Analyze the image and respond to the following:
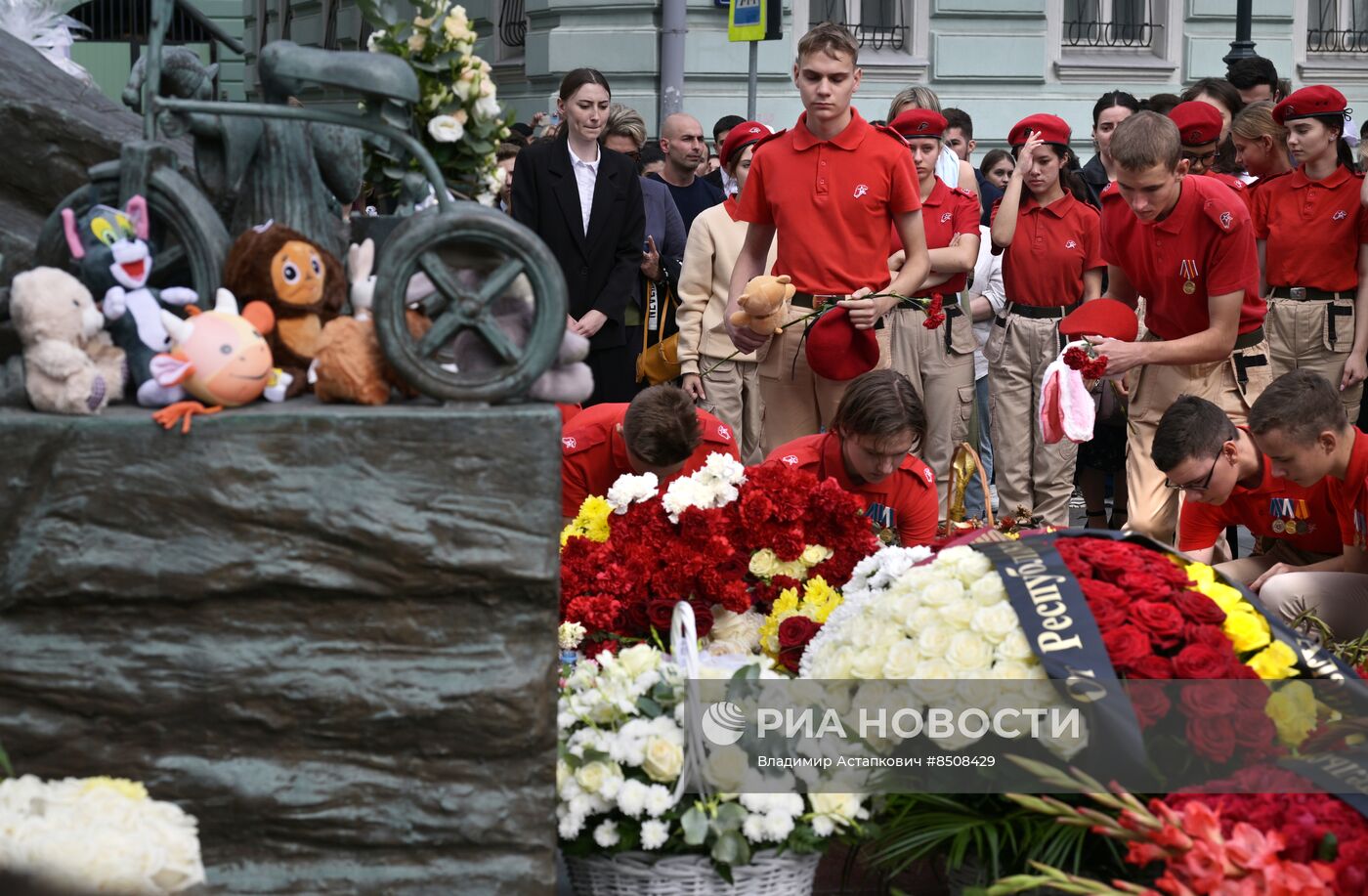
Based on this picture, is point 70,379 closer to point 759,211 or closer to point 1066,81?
point 759,211

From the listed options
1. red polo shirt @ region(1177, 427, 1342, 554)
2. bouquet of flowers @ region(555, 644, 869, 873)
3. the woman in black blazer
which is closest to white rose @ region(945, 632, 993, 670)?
bouquet of flowers @ region(555, 644, 869, 873)

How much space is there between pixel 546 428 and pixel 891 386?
6.57 feet

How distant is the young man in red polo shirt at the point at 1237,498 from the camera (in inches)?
183

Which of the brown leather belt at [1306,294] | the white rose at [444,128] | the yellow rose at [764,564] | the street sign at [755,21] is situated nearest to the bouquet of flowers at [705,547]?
the yellow rose at [764,564]

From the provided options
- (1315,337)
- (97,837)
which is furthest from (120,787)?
(1315,337)

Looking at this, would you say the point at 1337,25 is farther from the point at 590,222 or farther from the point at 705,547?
the point at 705,547

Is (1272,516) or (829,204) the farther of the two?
(829,204)

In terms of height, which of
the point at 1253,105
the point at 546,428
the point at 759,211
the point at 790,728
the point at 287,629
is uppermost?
the point at 1253,105

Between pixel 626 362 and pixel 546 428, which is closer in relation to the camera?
pixel 546 428

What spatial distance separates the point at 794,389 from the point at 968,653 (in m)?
2.62

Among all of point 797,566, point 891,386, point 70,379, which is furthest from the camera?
point 891,386

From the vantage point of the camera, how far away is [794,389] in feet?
18.4

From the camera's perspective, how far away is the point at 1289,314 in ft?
21.9

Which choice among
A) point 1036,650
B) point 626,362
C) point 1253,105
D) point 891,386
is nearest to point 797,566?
point 891,386
